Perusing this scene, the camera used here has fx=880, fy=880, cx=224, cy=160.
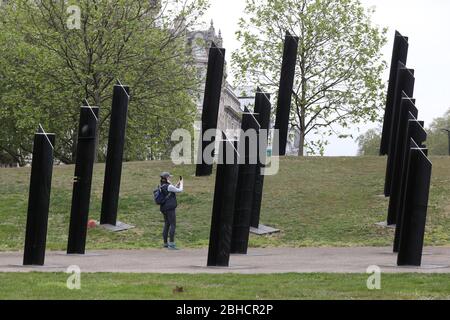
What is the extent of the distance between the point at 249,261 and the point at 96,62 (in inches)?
826

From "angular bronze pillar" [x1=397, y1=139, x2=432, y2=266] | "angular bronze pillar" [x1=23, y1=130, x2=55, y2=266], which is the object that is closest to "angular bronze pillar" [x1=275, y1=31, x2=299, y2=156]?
"angular bronze pillar" [x1=397, y1=139, x2=432, y2=266]

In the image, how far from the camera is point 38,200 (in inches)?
608

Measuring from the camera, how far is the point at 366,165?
108ft

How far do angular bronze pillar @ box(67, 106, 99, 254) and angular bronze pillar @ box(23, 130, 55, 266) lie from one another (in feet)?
8.39

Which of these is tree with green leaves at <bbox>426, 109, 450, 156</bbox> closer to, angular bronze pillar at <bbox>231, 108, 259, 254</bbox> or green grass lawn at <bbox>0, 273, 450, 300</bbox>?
angular bronze pillar at <bbox>231, 108, 259, 254</bbox>

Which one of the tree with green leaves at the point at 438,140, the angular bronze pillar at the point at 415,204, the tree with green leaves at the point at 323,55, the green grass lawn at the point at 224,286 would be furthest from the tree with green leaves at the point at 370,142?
the green grass lawn at the point at 224,286

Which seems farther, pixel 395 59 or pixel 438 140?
pixel 438 140

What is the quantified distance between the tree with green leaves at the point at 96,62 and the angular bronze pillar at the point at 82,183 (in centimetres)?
1736

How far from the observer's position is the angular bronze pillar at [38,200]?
15.5 m

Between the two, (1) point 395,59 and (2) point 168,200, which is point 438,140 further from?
(2) point 168,200

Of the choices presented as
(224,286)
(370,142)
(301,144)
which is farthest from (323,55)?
(370,142)

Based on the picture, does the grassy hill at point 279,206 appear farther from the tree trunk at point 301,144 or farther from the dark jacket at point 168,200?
the tree trunk at point 301,144

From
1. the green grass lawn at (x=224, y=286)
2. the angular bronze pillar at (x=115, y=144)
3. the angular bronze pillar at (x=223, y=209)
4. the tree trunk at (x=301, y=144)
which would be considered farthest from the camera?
the tree trunk at (x=301, y=144)
